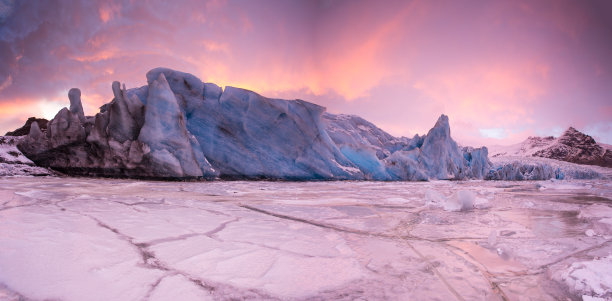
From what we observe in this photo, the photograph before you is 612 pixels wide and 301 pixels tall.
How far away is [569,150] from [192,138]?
319ft

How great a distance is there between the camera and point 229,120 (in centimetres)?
1100

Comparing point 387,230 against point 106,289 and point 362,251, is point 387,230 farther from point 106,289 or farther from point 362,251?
point 106,289

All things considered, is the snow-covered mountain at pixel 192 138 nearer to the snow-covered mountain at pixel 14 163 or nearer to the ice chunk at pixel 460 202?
the snow-covered mountain at pixel 14 163

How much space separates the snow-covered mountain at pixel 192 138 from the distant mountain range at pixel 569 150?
2624 inches

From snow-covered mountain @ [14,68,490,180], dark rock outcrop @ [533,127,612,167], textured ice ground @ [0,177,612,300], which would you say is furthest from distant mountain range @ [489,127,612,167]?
textured ice ground @ [0,177,612,300]

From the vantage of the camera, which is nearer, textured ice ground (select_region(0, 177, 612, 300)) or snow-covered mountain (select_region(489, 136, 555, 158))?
textured ice ground (select_region(0, 177, 612, 300))

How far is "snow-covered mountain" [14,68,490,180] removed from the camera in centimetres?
896

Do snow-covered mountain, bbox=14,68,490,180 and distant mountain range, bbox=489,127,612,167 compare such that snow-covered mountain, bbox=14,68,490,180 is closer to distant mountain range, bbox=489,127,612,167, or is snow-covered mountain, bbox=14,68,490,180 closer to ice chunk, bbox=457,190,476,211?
ice chunk, bbox=457,190,476,211

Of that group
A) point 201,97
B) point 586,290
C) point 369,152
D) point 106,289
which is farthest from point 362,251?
point 369,152

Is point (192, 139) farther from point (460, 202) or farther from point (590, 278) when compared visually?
point (590, 278)

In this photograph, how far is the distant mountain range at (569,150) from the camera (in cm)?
6931

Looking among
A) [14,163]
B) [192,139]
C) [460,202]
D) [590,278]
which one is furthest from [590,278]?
[14,163]

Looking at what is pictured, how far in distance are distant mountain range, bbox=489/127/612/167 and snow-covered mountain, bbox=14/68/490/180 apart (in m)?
66.7

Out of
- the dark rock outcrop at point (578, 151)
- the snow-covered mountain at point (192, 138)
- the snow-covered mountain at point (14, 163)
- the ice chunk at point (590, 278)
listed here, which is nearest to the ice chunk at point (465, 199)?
the ice chunk at point (590, 278)
